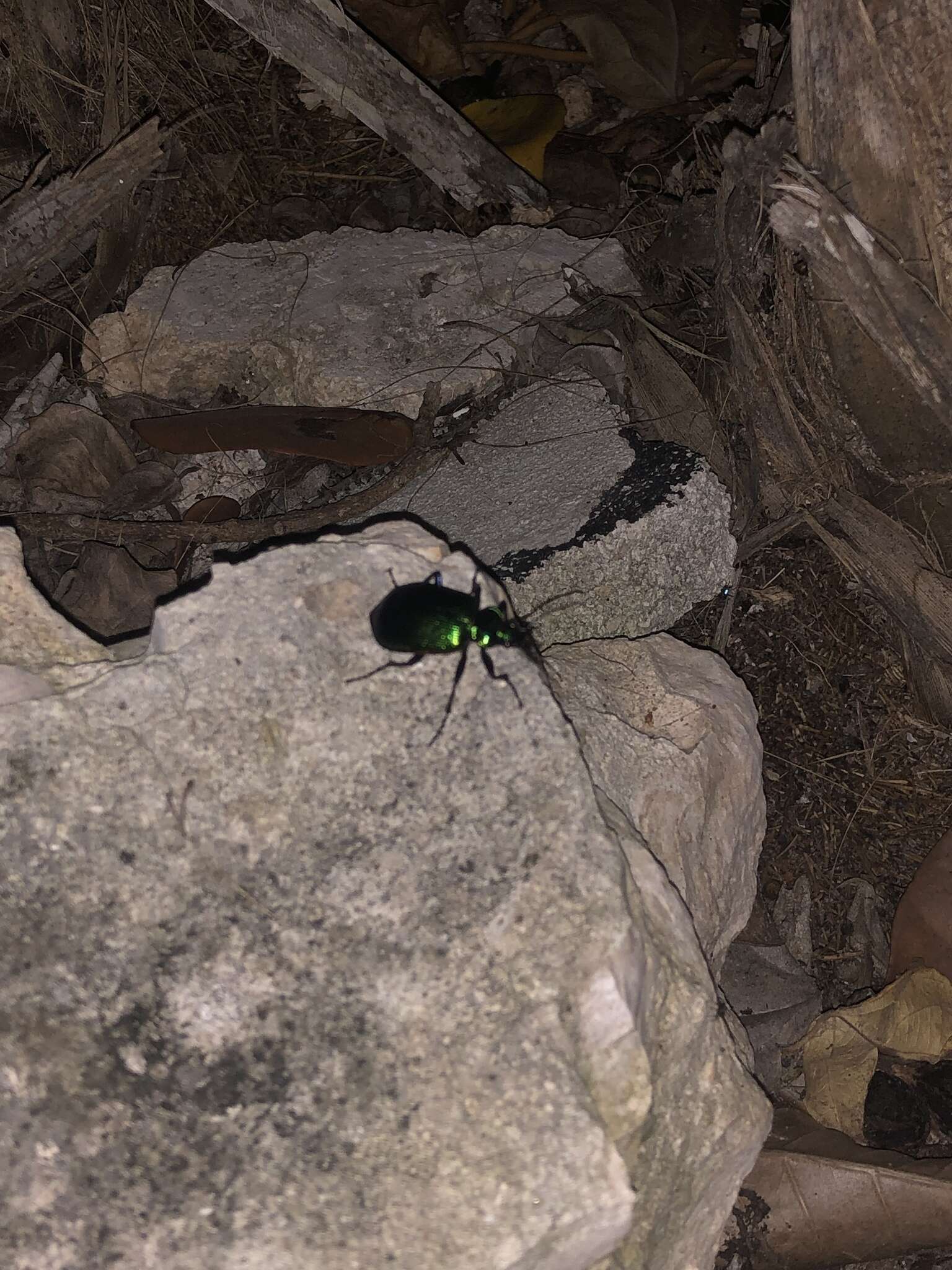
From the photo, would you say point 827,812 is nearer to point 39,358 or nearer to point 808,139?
point 808,139

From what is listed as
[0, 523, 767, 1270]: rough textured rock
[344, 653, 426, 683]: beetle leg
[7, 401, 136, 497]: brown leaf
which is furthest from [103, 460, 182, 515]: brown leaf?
[344, 653, 426, 683]: beetle leg

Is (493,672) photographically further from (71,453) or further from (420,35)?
(420,35)

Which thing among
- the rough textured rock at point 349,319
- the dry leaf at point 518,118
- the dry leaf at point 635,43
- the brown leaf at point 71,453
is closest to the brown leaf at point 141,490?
the brown leaf at point 71,453

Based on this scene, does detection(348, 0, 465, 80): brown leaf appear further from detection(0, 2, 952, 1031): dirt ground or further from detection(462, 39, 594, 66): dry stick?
detection(0, 2, 952, 1031): dirt ground

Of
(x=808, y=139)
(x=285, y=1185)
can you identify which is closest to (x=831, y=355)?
(x=808, y=139)

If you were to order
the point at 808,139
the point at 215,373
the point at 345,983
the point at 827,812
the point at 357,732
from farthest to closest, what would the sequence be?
the point at 215,373
the point at 827,812
the point at 808,139
the point at 357,732
the point at 345,983

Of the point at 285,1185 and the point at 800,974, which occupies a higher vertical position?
the point at 285,1185

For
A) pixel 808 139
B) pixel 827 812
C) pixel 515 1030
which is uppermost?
pixel 808 139
